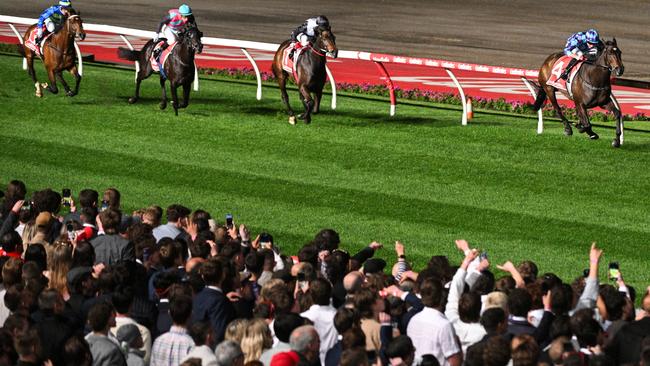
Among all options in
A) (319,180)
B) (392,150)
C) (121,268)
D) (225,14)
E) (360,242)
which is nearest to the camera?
(121,268)

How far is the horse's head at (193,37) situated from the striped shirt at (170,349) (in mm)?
12202

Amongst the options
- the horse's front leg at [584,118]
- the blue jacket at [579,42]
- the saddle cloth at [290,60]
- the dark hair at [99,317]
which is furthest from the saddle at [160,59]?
the dark hair at [99,317]

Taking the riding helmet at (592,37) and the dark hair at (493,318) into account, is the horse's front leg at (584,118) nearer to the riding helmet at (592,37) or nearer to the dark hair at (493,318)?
the riding helmet at (592,37)

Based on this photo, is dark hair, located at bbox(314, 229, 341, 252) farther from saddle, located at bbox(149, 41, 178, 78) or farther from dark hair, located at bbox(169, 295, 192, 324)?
saddle, located at bbox(149, 41, 178, 78)

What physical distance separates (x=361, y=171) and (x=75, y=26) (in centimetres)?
632

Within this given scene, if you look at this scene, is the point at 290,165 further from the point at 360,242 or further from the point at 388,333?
the point at 388,333

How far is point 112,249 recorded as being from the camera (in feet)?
40.4

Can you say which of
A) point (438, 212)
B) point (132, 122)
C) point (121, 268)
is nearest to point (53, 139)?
point (132, 122)

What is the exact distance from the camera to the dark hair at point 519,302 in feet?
31.9

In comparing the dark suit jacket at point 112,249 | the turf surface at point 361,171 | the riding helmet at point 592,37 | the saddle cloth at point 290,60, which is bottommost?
the turf surface at point 361,171

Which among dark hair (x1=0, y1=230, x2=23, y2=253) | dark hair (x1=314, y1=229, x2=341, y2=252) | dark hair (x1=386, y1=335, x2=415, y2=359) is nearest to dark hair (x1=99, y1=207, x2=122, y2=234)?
dark hair (x1=0, y1=230, x2=23, y2=253)

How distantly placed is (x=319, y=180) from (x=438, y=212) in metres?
2.19

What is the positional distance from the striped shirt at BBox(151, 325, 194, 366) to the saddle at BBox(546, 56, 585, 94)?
12.0 metres

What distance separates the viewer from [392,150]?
20.6 metres
